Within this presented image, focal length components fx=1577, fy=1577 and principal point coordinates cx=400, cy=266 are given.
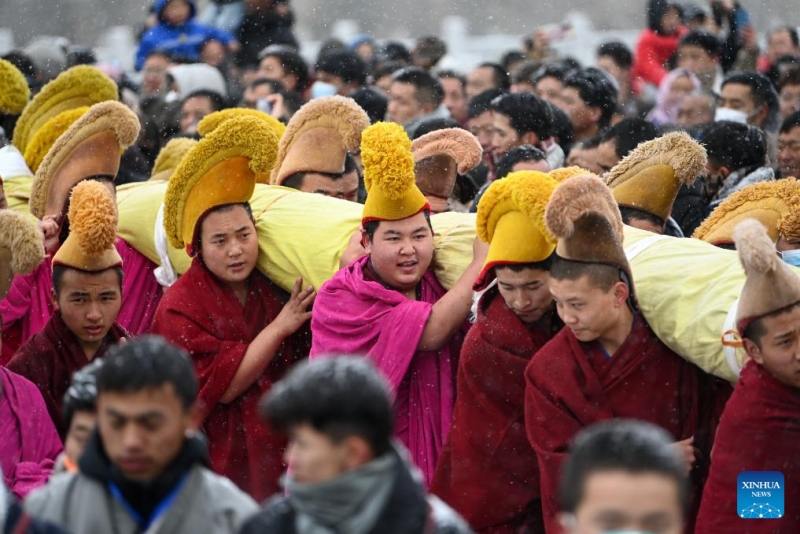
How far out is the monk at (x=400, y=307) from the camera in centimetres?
519

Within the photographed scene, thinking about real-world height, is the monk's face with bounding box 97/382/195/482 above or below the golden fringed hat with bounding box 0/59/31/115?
below

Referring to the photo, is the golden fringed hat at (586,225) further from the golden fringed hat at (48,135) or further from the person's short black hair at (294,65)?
the person's short black hair at (294,65)

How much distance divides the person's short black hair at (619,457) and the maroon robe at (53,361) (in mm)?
2681

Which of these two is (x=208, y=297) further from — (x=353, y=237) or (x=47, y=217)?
(x=47, y=217)

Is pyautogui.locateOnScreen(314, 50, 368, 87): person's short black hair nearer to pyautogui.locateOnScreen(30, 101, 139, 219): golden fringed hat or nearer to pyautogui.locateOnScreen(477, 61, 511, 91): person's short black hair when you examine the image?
pyautogui.locateOnScreen(477, 61, 511, 91): person's short black hair

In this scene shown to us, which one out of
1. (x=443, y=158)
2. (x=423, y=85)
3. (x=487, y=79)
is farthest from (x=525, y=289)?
(x=487, y=79)

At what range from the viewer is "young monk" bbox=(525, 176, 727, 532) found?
4.65 metres

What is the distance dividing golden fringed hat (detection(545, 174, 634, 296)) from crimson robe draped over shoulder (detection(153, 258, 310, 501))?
1417mm

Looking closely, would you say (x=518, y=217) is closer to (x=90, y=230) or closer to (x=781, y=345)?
(x=781, y=345)

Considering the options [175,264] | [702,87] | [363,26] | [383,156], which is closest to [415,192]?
[383,156]

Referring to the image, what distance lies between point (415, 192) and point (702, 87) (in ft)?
17.9

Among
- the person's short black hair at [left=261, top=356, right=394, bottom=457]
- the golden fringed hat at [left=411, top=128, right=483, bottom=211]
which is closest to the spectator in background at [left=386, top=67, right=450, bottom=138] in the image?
the golden fringed hat at [left=411, top=128, right=483, bottom=211]

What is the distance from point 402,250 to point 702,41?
19.4ft

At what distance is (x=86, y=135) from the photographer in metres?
6.53
